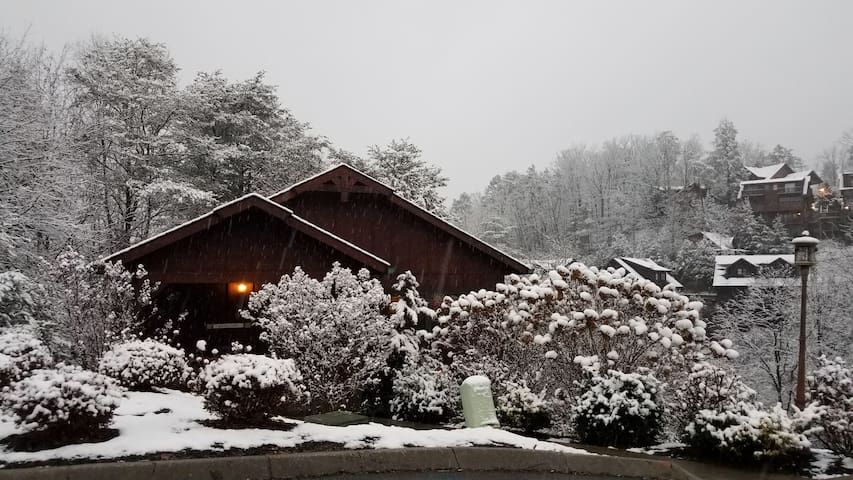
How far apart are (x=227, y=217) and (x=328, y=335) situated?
4.69 meters

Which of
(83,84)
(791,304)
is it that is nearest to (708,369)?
(791,304)

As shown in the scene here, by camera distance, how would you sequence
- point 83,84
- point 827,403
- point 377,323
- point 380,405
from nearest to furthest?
point 827,403
point 377,323
point 380,405
point 83,84

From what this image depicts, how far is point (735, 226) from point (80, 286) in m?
54.5

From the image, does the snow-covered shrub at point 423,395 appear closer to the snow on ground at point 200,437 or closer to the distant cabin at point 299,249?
the snow on ground at point 200,437

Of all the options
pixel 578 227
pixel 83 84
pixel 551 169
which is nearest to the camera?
pixel 83 84

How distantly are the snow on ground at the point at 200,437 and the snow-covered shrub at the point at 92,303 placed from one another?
2.90 metres

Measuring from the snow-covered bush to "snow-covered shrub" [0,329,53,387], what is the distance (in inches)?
248

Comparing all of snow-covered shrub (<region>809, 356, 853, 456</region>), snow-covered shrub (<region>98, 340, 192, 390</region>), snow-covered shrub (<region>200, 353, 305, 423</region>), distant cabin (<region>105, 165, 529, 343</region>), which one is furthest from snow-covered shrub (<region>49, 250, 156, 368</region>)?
snow-covered shrub (<region>809, 356, 853, 456</region>)

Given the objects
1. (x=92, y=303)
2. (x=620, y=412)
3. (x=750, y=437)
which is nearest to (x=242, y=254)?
(x=92, y=303)

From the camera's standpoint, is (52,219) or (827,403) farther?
(52,219)

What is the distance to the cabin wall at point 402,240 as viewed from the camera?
1800cm

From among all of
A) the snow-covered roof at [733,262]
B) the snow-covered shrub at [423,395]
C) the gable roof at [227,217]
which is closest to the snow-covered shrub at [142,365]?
the gable roof at [227,217]

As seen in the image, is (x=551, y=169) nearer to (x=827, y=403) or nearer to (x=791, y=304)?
(x=791, y=304)

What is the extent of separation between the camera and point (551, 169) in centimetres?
7869
